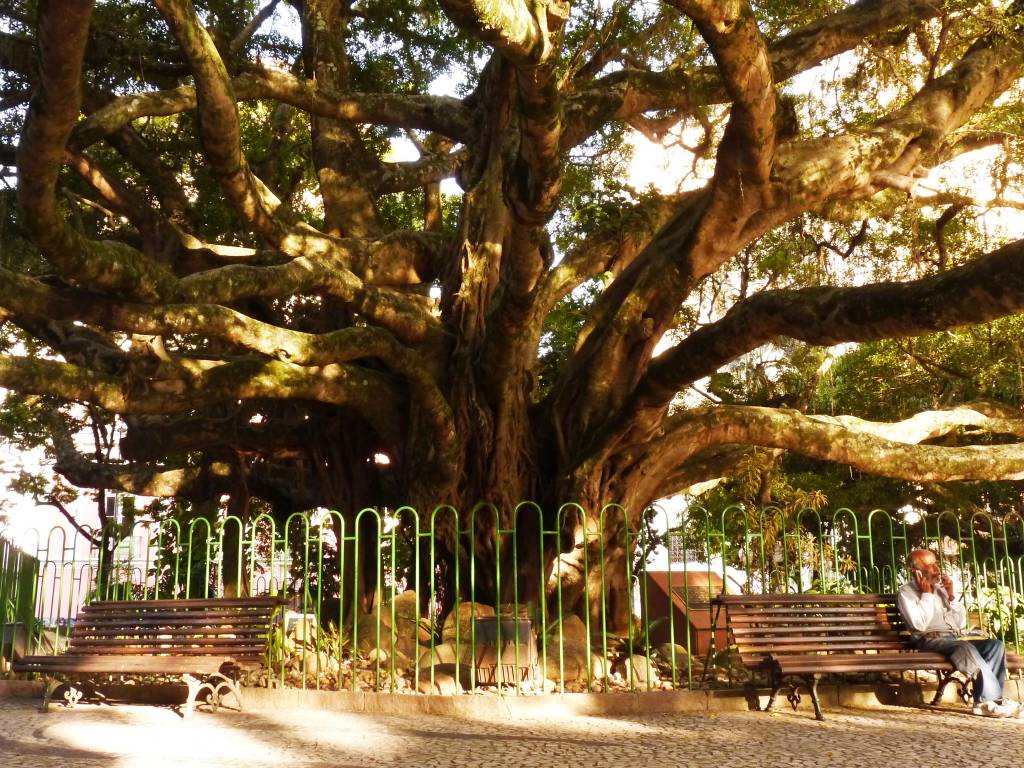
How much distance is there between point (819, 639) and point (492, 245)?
5.54 meters

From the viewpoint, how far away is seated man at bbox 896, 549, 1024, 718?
7.46 m

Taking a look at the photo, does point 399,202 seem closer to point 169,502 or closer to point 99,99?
point 99,99

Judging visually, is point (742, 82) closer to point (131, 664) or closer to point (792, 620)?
point (792, 620)

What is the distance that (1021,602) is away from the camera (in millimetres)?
9961

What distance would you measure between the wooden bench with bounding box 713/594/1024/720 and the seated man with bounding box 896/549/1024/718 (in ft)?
0.45

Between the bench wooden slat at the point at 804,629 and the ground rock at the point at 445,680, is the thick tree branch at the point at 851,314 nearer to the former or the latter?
the bench wooden slat at the point at 804,629

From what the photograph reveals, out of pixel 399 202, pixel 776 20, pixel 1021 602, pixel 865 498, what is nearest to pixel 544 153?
pixel 776 20

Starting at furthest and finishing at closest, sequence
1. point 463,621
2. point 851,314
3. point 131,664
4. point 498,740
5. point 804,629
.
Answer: point 463,621 → point 851,314 → point 804,629 → point 131,664 → point 498,740

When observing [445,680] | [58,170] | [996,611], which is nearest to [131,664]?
[445,680]

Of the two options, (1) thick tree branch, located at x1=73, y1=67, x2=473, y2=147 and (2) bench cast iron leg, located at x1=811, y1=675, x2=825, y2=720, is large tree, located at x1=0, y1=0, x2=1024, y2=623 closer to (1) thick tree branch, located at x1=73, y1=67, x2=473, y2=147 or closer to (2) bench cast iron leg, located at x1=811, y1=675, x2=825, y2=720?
(1) thick tree branch, located at x1=73, y1=67, x2=473, y2=147

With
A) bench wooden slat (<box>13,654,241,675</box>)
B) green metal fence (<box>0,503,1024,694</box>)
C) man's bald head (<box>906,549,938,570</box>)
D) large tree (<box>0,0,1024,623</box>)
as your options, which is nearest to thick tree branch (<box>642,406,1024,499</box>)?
large tree (<box>0,0,1024,623</box>)

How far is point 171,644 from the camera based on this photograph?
314 inches

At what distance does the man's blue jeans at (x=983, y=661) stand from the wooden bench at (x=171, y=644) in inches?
201

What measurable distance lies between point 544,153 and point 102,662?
189 inches
